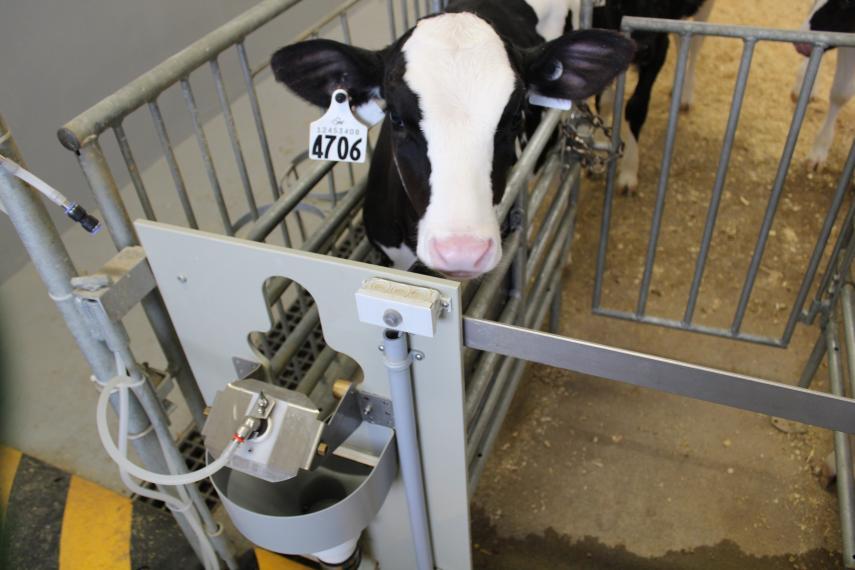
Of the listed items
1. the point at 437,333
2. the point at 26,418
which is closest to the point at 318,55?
the point at 437,333

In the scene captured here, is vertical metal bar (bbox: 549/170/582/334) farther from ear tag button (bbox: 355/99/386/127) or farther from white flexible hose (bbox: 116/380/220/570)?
white flexible hose (bbox: 116/380/220/570)

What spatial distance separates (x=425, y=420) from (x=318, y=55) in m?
0.81

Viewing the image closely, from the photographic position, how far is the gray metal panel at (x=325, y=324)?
3.00 ft

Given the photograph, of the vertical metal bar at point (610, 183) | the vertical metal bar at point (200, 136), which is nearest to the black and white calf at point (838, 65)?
the vertical metal bar at point (610, 183)

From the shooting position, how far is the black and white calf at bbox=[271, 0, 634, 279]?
119 centimetres

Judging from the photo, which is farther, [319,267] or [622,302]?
[622,302]

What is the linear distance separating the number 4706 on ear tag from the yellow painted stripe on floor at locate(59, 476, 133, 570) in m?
1.09

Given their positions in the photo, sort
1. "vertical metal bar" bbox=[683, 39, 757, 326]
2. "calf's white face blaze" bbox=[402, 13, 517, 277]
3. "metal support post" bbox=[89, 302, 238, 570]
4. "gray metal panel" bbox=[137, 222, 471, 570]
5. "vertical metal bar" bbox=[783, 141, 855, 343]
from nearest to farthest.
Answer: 1. "gray metal panel" bbox=[137, 222, 471, 570]
2. "metal support post" bbox=[89, 302, 238, 570]
3. "calf's white face blaze" bbox=[402, 13, 517, 277]
4. "vertical metal bar" bbox=[683, 39, 757, 326]
5. "vertical metal bar" bbox=[783, 141, 855, 343]

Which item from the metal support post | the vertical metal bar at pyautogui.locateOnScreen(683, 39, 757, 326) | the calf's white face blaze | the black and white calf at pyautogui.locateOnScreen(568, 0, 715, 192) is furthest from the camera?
the black and white calf at pyautogui.locateOnScreen(568, 0, 715, 192)

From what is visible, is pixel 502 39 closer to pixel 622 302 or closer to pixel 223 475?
pixel 223 475

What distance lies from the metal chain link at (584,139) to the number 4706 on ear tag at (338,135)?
2.15ft

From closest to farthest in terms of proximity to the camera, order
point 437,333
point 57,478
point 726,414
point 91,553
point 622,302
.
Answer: point 437,333
point 91,553
point 57,478
point 726,414
point 622,302

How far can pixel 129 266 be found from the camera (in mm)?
1046

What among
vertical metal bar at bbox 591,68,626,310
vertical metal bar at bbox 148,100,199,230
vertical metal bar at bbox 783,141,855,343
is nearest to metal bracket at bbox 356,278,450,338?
vertical metal bar at bbox 148,100,199,230
